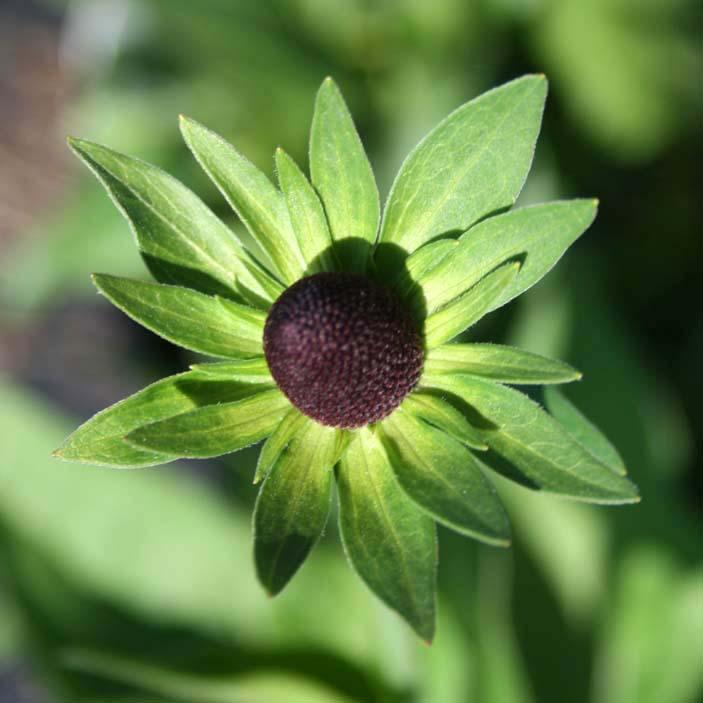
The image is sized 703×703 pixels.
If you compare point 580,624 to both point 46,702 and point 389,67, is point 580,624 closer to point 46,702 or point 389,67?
point 389,67

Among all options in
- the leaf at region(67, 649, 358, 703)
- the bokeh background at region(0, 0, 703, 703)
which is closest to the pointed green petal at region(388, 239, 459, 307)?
the bokeh background at region(0, 0, 703, 703)

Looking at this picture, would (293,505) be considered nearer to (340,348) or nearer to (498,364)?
(340,348)

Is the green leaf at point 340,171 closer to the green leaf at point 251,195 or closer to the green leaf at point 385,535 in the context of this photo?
the green leaf at point 251,195

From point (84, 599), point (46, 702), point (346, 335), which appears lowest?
point (46, 702)

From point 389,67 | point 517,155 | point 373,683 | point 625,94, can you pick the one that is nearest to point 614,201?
point 625,94

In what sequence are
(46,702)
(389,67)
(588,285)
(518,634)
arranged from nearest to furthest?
(518,634), (588,285), (389,67), (46,702)

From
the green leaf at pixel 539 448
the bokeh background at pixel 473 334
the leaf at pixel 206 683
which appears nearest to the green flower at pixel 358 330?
the green leaf at pixel 539 448

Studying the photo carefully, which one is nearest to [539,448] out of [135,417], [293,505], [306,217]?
[293,505]
